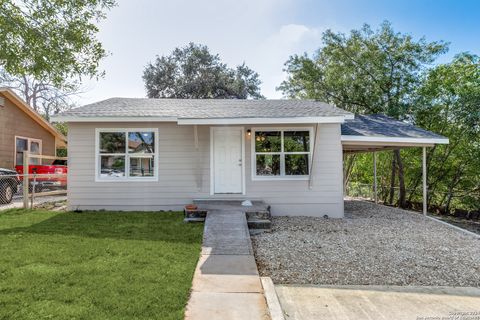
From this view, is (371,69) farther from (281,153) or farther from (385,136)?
(281,153)

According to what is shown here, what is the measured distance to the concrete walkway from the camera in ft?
9.48

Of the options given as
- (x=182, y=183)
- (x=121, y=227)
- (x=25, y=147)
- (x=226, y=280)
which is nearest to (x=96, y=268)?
(x=226, y=280)

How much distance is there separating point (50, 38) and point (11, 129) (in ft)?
22.9

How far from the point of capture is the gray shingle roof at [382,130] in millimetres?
8672

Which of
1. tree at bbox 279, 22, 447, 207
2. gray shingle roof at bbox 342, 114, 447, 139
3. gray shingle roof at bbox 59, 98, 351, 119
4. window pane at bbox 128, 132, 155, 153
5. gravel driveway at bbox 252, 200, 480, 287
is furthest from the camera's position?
tree at bbox 279, 22, 447, 207

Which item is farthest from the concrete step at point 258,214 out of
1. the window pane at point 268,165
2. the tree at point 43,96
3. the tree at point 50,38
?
the tree at point 43,96

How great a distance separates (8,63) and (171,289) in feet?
24.4

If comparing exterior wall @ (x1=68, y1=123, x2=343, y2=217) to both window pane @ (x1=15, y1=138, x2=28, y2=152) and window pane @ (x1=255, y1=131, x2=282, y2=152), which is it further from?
window pane @ (x1=15, y1=138, x2=28, y2=152)

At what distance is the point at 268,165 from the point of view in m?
8.28

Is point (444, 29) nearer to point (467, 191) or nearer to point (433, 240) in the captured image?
point (467, 191)

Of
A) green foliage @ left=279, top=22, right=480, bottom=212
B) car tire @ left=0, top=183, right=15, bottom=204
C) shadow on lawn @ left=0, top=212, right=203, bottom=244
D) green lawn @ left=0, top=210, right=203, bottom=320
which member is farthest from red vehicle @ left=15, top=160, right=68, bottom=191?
A: green foliage @ left=279, top=22, right=480, bottom=212

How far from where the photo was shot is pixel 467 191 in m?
11.7

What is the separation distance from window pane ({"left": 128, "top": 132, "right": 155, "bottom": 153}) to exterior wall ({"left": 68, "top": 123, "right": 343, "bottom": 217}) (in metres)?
0.22

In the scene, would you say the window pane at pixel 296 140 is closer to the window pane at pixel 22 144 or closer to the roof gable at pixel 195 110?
the roof gable at pixel 195 110
